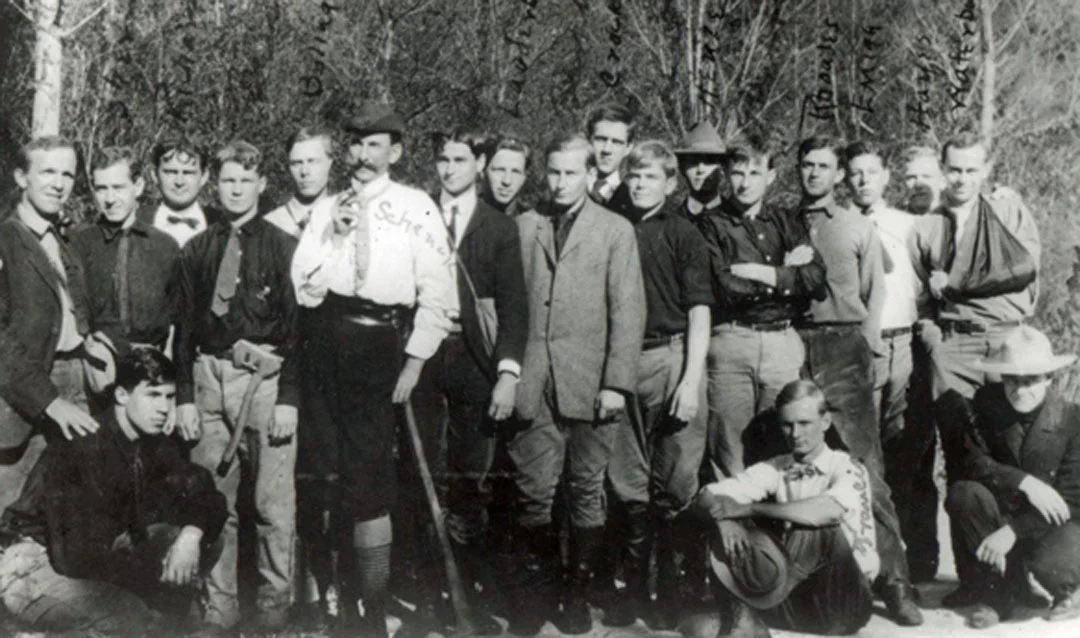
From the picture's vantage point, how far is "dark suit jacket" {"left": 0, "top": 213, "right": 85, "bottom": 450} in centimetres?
475

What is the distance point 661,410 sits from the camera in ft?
16.5

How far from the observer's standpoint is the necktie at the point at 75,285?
4.88 m

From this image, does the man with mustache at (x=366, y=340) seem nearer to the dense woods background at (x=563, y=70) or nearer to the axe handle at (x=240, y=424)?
the axe handle at (x=240, y=424)

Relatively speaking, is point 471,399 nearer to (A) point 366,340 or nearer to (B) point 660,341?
(A) point 366,340

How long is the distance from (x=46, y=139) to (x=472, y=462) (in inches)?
88.2

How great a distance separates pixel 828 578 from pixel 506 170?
2.22 meters

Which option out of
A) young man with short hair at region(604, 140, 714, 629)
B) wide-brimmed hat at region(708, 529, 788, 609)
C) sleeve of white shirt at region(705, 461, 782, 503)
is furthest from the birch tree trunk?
wide-brimmed hat at region(708, 529, 788, 609)

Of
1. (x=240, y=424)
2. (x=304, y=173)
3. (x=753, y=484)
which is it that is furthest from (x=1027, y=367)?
(x=240, y=424)

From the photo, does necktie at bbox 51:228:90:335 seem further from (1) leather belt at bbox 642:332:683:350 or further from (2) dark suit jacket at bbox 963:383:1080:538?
(2) dark suit jacket at bbox 963:383:1080:538

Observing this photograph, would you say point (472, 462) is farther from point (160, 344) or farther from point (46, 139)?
point (46, 139)

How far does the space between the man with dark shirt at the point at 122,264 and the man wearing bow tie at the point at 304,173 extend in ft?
1.65

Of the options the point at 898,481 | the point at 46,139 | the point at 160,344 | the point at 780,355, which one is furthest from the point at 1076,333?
the point at 46,139

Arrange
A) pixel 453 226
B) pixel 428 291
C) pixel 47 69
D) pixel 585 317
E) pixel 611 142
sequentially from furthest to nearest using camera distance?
1. pixel 47 69
2. pixel 611 142
3. pixel 453 226
4. pixel 585 317
5. pixel 428 291

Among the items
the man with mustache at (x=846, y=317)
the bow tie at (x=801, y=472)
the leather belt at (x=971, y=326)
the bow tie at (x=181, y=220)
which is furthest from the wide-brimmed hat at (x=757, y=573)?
the bow tie at (x=181, y=220)
